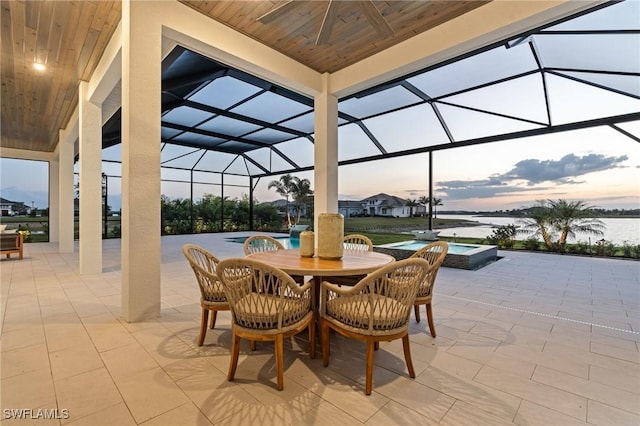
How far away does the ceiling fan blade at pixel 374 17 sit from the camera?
2.39m

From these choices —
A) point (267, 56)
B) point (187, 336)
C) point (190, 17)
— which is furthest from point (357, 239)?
point (190, 17)

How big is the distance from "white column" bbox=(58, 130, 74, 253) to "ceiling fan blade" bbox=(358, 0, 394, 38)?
812cm

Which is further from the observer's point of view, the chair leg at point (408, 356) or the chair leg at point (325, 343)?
the chair leg at point (325, 343)

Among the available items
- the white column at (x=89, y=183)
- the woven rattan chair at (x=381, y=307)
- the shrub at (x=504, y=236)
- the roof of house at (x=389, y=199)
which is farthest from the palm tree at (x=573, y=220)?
the white column at (x=89, y=183)

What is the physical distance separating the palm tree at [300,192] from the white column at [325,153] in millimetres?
8342

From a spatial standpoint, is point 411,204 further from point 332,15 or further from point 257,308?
point 257,308

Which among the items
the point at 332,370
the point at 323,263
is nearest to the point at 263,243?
the point at 323,263

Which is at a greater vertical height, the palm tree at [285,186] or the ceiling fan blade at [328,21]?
the ceiling fan blade at [328,21]

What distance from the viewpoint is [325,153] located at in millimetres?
4621

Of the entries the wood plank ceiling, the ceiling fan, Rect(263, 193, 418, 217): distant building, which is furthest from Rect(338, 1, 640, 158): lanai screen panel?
the ceiling fan

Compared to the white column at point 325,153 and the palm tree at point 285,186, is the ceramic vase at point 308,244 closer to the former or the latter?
the white column at point 325,153

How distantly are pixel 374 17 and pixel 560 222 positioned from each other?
7.92m

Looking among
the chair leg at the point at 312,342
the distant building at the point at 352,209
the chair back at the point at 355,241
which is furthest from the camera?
the distant building at the point at 352,209

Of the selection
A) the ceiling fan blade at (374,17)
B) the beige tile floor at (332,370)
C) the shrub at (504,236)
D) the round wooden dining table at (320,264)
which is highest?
the ceiling fan blade at (374,17)
